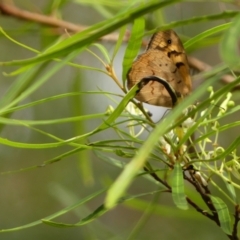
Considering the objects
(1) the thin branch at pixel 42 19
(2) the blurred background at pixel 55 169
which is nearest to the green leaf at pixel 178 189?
(1) the thin branch at pixel 42 19

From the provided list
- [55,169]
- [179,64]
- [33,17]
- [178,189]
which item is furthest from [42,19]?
[55,169]

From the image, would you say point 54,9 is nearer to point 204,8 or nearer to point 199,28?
point 199,28

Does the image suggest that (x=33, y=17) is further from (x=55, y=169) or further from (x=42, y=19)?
(x=55, y=169)

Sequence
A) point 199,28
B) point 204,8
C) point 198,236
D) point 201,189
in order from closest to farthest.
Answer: point 201,189 < point 198,236 < point 199,28 < point 204,8

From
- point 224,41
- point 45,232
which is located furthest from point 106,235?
point 45,232

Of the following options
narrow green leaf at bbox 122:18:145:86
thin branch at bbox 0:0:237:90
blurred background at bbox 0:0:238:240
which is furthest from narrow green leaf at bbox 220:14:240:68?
blurred background at bbox 0:0:238:240

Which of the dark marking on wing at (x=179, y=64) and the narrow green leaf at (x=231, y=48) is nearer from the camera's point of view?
the narrow green leaf at (x=231, y=48)

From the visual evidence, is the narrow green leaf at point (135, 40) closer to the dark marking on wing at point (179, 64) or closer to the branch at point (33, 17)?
the dark marking on wing at point (179, 64)
